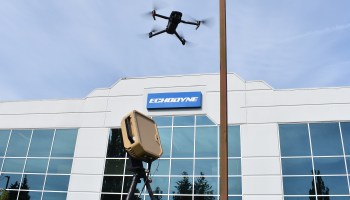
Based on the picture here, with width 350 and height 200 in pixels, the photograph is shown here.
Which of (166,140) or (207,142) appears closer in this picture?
(207,142)

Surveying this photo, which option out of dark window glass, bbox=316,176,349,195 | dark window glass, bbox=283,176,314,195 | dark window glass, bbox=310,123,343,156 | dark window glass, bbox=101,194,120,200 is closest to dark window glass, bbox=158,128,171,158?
dark window glass, bbox=101,194,120,200

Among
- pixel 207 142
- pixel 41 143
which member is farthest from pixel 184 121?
pixel 41 143

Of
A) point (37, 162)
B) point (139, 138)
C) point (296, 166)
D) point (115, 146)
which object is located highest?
point (115, 146)

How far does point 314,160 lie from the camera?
1659cm

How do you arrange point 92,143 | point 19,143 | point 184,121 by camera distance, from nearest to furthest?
point 184,121 < point 92,143 < point 19,143

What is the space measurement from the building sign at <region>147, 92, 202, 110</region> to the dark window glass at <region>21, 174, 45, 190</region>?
7532 millimetres

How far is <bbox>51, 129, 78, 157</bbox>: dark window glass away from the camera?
19859 mm

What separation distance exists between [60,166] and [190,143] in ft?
25.1

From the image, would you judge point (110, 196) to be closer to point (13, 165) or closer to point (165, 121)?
point (165, 121)

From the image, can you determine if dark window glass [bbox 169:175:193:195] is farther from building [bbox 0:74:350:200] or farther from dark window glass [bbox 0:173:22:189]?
dark window glass [bbox 0:173:22:189]

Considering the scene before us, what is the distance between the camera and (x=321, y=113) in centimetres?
1730

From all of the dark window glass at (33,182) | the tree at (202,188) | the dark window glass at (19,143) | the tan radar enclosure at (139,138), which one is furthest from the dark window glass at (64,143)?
the tan radar enclosure at (139,138)

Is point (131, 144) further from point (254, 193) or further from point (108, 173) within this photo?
point (108, 173)

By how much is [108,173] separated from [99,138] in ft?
6.93
